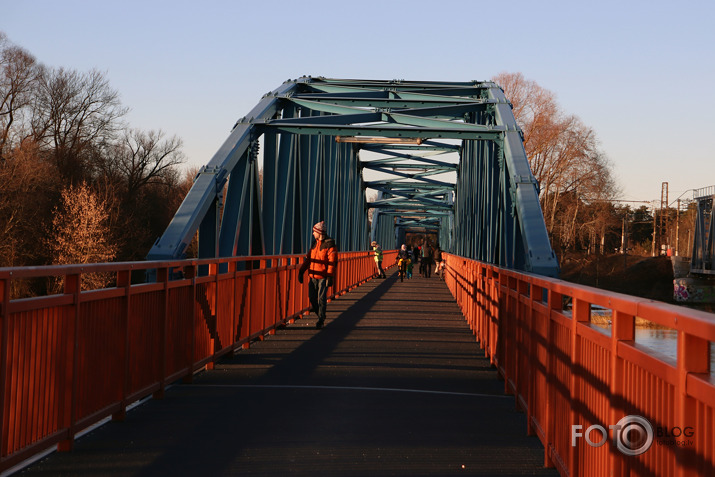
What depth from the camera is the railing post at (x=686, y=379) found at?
9.37 feet

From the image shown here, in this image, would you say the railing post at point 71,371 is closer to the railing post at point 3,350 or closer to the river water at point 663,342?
the railing post at point 3,350

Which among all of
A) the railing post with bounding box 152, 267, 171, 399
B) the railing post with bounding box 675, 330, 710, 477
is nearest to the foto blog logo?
the railing post with bounding box 675, 330, 710, 477

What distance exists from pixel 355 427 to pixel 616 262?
53618 millimetres

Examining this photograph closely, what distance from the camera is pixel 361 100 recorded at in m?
20.3

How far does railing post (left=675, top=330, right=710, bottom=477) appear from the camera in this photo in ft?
9.37

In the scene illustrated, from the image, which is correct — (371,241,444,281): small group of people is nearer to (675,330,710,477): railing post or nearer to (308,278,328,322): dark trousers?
(308,278,328,322): dark trousers

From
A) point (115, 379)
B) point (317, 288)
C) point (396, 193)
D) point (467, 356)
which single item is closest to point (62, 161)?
point (396, 193)

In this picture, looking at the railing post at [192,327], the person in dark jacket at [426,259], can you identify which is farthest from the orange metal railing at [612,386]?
the person in dark jacket at [426,259]

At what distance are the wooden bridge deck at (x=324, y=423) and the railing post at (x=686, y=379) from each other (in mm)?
2473

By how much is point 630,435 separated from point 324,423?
340cm

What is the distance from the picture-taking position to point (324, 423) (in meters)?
6.71

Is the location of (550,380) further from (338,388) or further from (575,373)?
(338,388)

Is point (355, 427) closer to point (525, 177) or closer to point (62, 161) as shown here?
point (525, 177)

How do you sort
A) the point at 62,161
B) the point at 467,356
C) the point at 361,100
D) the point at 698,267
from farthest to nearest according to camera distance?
the point at 62,161 → the point at 698,267 → the point at 361,100 → the point at 467,356
